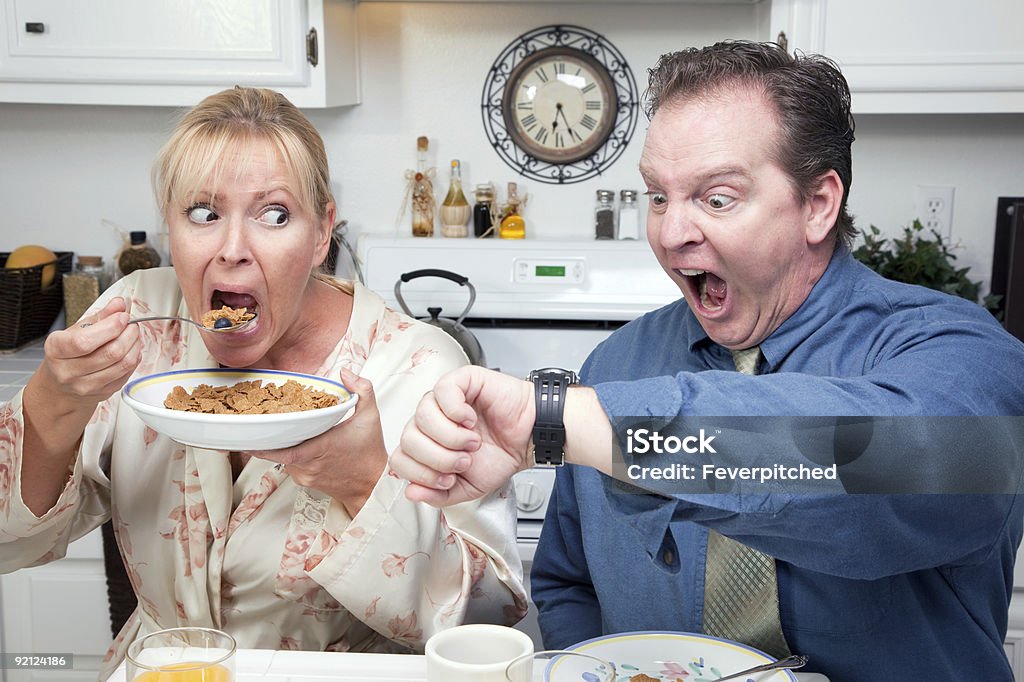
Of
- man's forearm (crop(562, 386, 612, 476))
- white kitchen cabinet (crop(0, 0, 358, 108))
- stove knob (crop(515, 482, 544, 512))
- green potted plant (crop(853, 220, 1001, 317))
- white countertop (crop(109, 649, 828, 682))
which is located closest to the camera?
man's forearm (crop(562, 386, 612, 476))

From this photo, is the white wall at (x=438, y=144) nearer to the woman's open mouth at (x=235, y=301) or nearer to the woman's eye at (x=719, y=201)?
the woman's open mouth at (x=235, y=301)

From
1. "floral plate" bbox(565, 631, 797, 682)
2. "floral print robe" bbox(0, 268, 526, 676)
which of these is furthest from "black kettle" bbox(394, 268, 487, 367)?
"floral plate" bbox(565, 631, 797, 682)

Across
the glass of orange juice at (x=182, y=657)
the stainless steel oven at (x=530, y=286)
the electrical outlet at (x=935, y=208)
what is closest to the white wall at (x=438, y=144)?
the electrical outlet at (x=935, y=208)

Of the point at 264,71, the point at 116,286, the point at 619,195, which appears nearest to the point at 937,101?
the point at 619,195

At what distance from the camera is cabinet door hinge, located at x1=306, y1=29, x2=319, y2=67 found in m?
2.11

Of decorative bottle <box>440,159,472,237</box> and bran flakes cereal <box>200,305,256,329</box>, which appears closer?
bran flakes cereal <box>200,305,256,329</box>

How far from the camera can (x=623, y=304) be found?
89.7 inches

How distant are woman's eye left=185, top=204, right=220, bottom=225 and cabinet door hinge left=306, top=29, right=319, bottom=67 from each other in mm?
965

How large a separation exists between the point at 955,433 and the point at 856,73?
1.37m

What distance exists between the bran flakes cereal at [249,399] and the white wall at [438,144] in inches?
54.8

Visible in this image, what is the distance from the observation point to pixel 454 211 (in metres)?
2.37

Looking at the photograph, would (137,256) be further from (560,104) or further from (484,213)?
(560,104)

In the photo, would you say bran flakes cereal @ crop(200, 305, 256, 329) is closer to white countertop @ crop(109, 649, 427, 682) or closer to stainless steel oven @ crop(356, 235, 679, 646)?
white countertop @ crop(109, 649, 427, 682)

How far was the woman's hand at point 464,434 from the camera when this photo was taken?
0.86 meters
